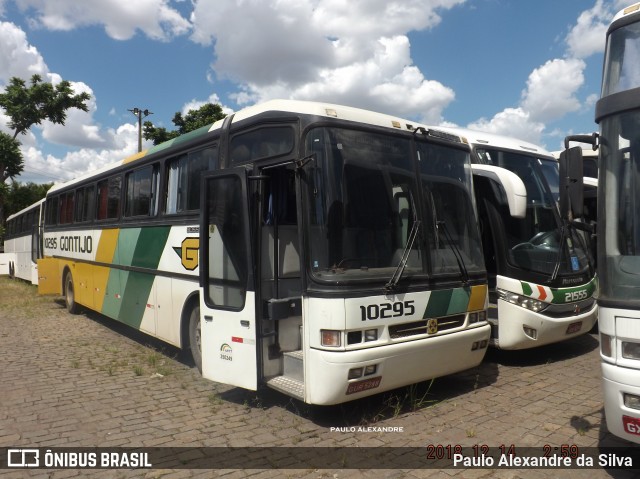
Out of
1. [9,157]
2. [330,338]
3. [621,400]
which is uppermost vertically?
[9,157]

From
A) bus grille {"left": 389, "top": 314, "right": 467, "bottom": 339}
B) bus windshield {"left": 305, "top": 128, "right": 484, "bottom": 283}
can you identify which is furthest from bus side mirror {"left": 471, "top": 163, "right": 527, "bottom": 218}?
bus grille {"left": 389, "top": 314, "right": 467, "bottom": 339}

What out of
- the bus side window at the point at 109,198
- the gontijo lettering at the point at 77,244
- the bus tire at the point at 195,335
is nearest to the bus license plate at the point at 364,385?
the bus tire at the point at 195,335

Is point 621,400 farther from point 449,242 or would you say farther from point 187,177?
point 187,177

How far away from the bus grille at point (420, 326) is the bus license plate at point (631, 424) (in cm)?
212

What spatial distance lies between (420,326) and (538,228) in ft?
Result: 10.3

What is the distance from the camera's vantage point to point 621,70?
12.8ft

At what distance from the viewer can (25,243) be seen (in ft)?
69.2

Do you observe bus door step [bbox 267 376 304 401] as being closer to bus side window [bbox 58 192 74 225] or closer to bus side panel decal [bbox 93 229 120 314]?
bus side panel decal [bbox 93 229 120 314]

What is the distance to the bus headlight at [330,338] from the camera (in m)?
4.79

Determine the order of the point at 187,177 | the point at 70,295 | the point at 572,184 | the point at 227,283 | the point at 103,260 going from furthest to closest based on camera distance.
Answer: the point at 70,295, the point at 103,260, the point at 187,177, the point at 227,283, the point at 572,184

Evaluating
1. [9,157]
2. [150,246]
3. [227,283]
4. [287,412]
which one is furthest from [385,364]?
[9,157]

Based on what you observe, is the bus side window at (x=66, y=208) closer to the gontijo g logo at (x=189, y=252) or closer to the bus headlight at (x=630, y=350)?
the gontijo g logo at (x=189, y=252)

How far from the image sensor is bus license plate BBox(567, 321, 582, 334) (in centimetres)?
719

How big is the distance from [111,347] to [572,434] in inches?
293
